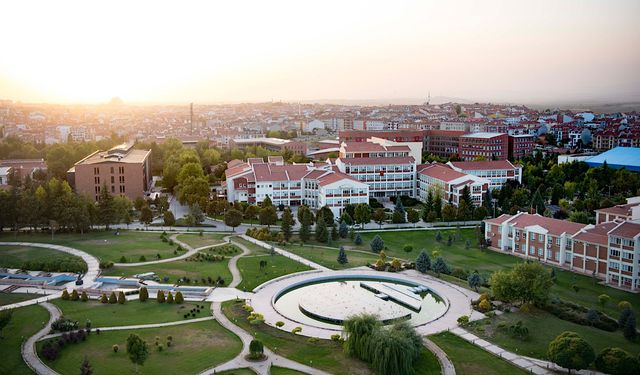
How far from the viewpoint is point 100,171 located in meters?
44.1

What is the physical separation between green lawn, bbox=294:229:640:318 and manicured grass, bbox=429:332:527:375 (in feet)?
20.7

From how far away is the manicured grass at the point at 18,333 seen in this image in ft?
54.3

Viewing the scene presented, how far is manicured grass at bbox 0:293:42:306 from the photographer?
22016mm

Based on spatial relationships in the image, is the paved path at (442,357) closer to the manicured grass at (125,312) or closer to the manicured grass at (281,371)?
the manicured grass at (281,371)

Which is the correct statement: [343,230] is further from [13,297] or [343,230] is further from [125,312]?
[13,297]

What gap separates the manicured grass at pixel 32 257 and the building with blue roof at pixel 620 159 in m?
43.4

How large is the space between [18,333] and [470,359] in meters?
14.2

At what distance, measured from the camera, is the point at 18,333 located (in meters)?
18.9

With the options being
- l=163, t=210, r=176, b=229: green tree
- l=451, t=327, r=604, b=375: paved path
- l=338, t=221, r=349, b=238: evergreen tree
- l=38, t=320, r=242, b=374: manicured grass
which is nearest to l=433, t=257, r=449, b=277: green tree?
l=451, t=327, r=604, b=375: paved path

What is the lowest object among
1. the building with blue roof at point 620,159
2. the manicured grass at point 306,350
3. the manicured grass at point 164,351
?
the manicured grass at point 306,350

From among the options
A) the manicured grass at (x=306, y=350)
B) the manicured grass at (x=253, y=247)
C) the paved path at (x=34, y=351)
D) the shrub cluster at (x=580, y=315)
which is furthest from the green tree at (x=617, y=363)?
the manicured grass at (x=253, y=247)

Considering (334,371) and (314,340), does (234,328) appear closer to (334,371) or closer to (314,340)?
(314,340)

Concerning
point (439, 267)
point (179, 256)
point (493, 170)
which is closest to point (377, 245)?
point (439, 267)

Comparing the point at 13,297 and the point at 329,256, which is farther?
the point at 329,256
